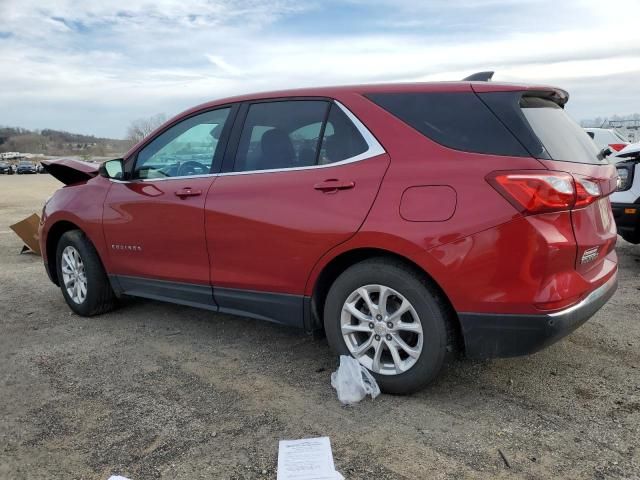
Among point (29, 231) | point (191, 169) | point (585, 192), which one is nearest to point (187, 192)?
point (191, 169)

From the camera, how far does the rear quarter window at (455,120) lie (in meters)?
2.88

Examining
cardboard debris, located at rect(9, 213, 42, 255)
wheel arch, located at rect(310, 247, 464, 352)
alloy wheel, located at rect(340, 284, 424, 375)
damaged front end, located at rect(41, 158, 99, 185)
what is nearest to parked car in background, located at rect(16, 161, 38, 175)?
cardboard debris, located at rect(9, 213, 42, 255)

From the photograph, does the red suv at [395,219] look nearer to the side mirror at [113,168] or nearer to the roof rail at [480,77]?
the roof rail at [480,77]

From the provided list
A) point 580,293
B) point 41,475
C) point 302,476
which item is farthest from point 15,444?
point 580,293

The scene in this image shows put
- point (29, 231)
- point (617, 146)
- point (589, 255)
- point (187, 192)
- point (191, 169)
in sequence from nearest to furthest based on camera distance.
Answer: point (589, 255) → point (187, 192) → point (191, 169) → point (29, 231) → point (617, 146)

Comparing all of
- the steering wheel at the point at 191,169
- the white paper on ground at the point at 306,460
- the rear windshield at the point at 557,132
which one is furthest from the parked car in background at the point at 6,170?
the rear windshield at the point at 557,132

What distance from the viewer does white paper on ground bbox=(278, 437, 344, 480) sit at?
8.18ft

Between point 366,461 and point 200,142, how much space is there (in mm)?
2553

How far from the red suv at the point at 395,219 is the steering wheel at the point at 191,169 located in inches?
0.4

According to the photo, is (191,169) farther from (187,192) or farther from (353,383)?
(353,383)

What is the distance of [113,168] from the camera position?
4.58m

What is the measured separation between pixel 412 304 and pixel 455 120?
Result: 3.32 ft

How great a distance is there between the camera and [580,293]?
2.90m

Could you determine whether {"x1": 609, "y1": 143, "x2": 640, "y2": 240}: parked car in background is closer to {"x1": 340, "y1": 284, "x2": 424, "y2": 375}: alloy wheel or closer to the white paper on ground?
{"x1": 340, "y1": 284, "x2": 424, "y2": 375}: alloy wheel
